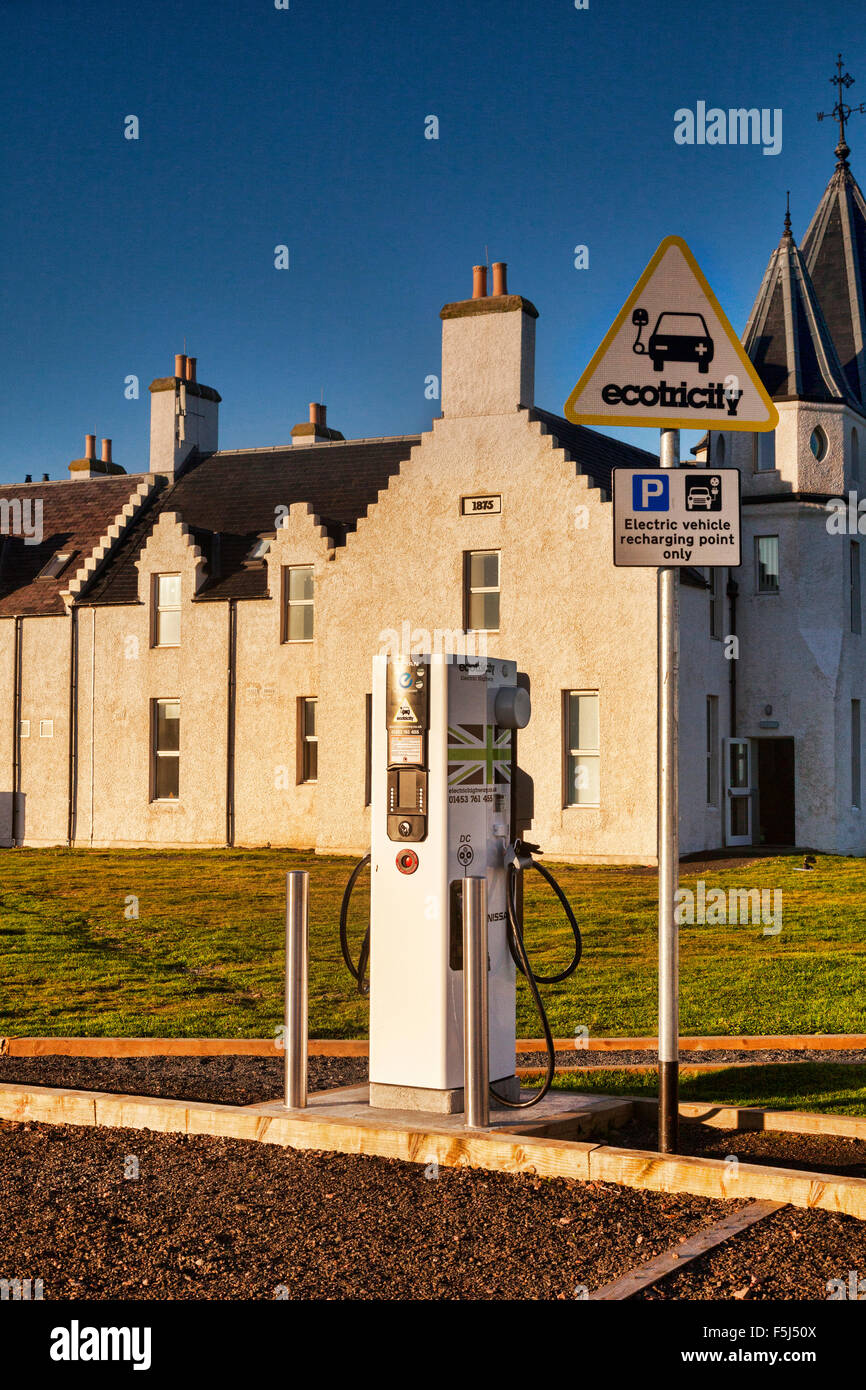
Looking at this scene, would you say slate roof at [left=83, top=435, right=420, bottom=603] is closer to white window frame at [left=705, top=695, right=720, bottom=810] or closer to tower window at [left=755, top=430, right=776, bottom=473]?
tower window at [left=755, top=430, right=776, bottom=473]

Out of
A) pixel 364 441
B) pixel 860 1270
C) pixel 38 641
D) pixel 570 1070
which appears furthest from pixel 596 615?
pixel 860 1270

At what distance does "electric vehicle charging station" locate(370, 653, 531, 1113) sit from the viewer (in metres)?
7.19

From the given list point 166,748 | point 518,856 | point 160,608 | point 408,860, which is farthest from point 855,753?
point 408,860

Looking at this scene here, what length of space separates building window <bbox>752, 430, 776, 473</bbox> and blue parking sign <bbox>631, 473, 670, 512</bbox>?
21525 millimetres

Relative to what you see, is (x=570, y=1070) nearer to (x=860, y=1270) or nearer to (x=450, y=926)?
(x=450, y=926)

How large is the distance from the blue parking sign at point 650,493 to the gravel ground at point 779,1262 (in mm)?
3050

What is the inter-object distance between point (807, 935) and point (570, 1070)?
7.73 metres

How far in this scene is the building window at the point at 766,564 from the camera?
27.2 metres

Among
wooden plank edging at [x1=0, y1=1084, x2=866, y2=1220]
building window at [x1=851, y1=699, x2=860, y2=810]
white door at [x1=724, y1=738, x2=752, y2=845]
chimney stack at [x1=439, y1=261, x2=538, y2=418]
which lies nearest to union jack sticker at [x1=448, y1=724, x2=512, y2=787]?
wooden plank edging at [x1=0, y1=1084, x2=866, y2=1220]

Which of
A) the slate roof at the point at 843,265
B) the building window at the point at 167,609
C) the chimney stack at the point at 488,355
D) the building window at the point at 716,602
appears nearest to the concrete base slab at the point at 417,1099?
the chimney stack at the point at 488,355

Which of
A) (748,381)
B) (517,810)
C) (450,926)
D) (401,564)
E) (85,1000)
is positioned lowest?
(85,1000)

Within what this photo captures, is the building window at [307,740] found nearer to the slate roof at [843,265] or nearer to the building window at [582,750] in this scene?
the building window at [582,750]

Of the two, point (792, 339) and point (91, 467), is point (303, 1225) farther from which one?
point (91, 467)

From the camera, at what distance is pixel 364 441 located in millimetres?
32156
